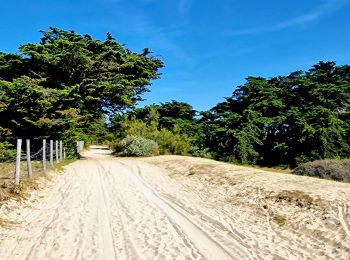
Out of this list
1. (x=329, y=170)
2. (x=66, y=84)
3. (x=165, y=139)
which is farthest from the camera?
(x=165, y=139)

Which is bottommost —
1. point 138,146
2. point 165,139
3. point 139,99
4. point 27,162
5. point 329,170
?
point 329,170

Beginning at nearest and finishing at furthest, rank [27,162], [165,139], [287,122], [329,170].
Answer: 1. [27,162]
2. [329,170]
3. [165,139]
4. [287,122]

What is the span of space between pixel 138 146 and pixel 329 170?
62.6 feet

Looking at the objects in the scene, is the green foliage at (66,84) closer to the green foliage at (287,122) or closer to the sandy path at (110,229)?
the green foliage at (287,122)

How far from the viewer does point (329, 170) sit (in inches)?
795

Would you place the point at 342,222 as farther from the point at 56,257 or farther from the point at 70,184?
the point at 70,184

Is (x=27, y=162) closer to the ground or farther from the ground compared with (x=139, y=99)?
closer to the ground

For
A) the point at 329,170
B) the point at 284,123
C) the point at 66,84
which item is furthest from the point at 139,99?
the point at 329,170

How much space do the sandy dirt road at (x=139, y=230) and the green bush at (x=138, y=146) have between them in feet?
66.5

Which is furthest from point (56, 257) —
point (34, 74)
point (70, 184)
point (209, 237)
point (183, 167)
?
point (34, 74)

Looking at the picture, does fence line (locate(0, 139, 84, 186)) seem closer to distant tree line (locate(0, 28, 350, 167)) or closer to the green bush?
distant tree line (locate(0, 28, 350, 167))

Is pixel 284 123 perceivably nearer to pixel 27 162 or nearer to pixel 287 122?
pixel 287 122

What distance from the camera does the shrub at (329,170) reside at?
61.7 feet

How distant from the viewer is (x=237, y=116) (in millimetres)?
40625
